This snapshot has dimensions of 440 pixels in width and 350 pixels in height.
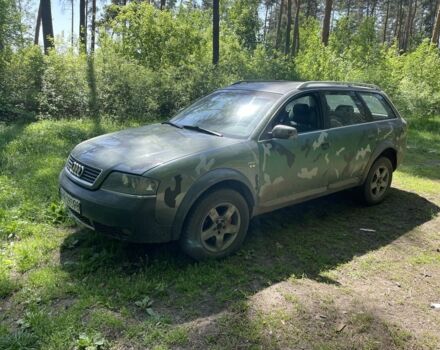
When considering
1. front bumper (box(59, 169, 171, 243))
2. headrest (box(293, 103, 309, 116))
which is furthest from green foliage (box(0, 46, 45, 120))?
headrest (box(293, 103, 309, 116))

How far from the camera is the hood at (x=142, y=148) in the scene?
3576 mm

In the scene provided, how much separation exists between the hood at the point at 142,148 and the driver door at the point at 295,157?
459 millimetres

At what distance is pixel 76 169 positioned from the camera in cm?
388

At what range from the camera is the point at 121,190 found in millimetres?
3469

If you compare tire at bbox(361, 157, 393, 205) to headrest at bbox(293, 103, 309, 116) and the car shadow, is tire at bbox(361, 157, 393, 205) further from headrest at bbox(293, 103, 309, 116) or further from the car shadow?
headrest at bbox(293, 103, 309, 116)

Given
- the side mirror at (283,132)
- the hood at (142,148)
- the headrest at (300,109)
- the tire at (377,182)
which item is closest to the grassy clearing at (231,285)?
the tire at (377,182)

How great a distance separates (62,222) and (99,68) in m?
8.35

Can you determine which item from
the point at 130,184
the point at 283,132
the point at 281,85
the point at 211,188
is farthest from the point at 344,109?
the point at 130,184

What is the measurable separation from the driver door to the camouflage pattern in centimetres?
1

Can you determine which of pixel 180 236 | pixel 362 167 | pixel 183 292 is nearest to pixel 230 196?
pixel 180 236

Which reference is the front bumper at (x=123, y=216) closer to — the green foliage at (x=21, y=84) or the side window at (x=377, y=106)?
the side window at (x=377, y=106)

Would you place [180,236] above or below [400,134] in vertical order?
below

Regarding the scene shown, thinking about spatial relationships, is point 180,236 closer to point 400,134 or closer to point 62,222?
point 62,222

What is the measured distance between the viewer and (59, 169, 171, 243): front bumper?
3395 millimetres
